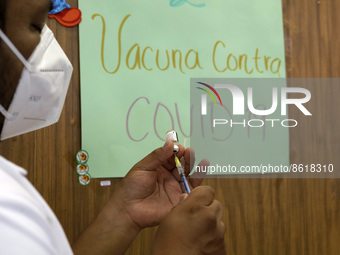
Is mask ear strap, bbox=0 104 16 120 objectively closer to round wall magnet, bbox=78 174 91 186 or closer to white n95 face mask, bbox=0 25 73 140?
white n95 face mask, bbox=0 25 73 140

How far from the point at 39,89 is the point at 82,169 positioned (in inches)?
9.5

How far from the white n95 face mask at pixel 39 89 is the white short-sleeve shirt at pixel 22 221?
0.54 ft

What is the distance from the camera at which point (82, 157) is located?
0.73 m

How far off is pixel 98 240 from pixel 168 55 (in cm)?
40

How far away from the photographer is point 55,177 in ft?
2.39

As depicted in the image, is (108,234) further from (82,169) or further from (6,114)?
(6,114)

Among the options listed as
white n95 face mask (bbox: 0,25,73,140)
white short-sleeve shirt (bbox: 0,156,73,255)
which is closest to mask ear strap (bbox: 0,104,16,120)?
white n95 face mask (bbox: 0,25,73,140)

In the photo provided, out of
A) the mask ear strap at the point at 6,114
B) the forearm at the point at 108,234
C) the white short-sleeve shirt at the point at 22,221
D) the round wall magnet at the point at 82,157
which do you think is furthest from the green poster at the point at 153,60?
the white short-sleeve shirt at the point at 22,221

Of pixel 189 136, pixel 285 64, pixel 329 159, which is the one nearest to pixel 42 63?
pixel 189 136

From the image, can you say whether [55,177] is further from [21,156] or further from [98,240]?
[98,240]

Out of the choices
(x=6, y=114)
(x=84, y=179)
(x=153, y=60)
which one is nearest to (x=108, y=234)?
(x=84, y=179)

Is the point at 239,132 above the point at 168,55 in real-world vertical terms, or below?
below

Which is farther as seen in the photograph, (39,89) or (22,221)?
(39,89)

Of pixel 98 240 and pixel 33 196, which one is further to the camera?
pixel 98 240
